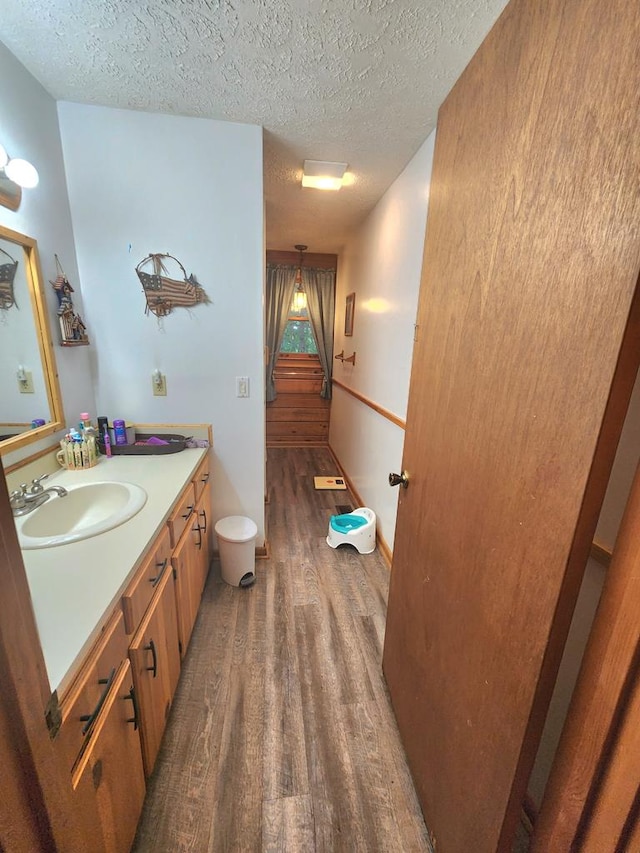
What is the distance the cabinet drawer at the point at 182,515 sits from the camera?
128 cm

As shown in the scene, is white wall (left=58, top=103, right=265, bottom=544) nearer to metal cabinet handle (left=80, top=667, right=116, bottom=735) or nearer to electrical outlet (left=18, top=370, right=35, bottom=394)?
electrical outlet (left=18, top=370, right=35, bottom=394)

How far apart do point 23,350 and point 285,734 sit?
1.78 meters

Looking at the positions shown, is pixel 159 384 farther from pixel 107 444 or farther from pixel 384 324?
pixel 384 324

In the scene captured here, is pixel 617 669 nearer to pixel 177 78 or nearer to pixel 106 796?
pixel 106 796

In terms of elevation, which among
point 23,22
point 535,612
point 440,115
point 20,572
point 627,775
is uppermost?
point 23,22

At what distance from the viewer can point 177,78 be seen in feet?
4.36

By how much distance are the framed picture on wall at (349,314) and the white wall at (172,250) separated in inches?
65.8

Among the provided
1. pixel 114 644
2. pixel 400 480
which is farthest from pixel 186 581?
pixel 400 480

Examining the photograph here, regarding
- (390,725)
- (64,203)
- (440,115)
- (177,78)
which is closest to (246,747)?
(390,725)

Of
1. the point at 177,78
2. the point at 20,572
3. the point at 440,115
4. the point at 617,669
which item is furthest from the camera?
the point at 177,78

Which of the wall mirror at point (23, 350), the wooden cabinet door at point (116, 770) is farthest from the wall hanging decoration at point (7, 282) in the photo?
the wooden cabinet door at point (116, 770)

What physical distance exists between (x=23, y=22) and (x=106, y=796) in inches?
88.2

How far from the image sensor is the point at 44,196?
1.42 meters

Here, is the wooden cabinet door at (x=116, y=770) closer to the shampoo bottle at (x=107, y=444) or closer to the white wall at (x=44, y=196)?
the white wall at (x=44, y=196)
